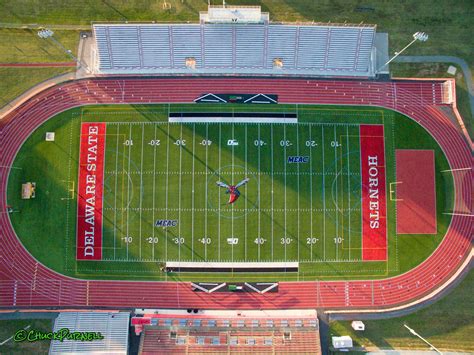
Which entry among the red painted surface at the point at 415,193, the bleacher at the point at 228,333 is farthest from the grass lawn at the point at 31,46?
the red painted surface at the point at 415,193

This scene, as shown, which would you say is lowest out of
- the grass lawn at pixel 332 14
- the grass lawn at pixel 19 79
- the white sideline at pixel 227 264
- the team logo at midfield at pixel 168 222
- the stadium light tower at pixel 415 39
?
the white sideline at pixel 227 264

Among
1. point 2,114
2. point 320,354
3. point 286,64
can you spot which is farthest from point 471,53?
point 2,114

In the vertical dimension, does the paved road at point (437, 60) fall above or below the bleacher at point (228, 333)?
above

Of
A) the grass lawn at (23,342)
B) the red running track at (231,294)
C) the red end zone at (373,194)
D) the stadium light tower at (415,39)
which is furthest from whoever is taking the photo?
the red end zone at (373,194)

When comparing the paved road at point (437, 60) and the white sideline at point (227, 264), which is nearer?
the white sideline at point (227, 264)

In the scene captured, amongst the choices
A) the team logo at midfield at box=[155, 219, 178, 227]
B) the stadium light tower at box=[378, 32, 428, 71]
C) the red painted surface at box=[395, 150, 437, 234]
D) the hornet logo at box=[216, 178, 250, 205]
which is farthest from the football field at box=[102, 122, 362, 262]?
the stadium light tower at box=[378, 32, 428, 71]

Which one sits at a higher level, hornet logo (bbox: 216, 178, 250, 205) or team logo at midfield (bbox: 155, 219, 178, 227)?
hornet logo (bbox: 216, 178, 250, 205)

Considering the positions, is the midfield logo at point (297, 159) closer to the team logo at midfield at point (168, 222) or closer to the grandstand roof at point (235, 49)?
the grandstand roof at point (235, 49)

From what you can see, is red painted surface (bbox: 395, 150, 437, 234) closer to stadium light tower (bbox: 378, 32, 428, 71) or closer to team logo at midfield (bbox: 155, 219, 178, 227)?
stadium light tower (bbox: 378, 32, 428, 71)
